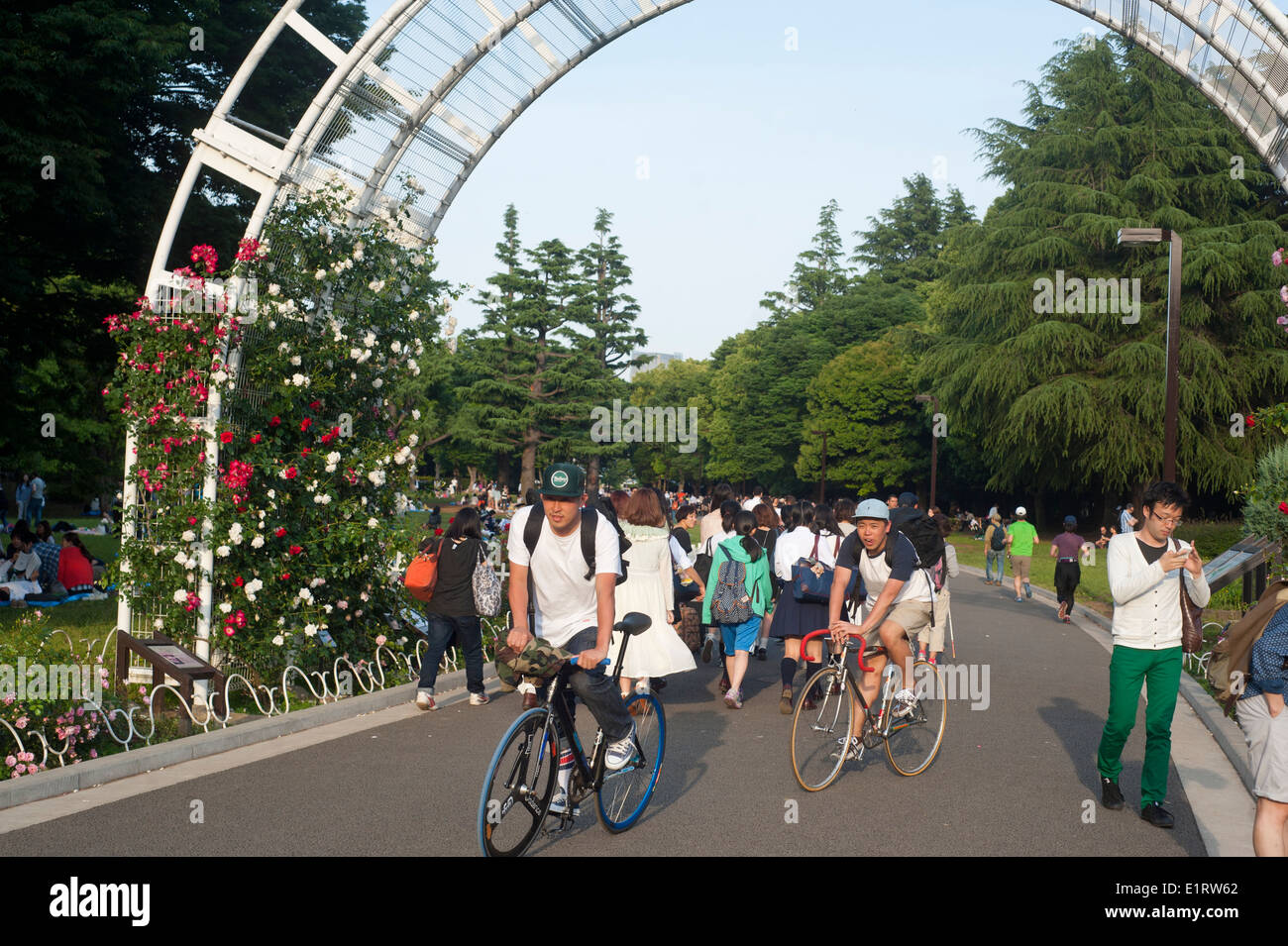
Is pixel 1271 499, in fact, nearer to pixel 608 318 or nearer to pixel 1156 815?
pixel 1156 815

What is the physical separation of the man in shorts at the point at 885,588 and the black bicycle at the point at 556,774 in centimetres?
162

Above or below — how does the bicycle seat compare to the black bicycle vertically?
above

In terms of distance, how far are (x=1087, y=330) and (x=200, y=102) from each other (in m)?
34.2

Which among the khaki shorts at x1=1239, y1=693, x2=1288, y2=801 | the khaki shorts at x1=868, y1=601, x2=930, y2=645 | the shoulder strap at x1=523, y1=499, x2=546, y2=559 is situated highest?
the shoulder strap at x1=523, y1=499, x2=546, y2=559

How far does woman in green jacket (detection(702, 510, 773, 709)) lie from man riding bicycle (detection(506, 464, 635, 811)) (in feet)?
15.0

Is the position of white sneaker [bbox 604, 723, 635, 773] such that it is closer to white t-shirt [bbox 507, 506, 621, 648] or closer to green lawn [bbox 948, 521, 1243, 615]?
white t-shirt [bbox 507, 506, 621, 648]

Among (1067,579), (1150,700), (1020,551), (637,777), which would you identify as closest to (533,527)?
(637,777)

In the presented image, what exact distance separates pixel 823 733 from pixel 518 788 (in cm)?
246

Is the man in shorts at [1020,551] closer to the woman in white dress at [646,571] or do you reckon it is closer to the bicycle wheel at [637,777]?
the woman in white dress at [646,571]

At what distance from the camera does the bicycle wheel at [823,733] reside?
23.5ft

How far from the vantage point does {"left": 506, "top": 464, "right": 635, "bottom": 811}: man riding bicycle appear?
579cm

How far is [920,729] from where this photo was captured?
7945mm

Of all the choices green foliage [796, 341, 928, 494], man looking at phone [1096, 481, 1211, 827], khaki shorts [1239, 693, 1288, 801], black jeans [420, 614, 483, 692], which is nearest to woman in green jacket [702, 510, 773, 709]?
black jeans [420, 614, 483, 692]

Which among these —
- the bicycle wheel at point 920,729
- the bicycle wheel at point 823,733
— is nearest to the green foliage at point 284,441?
the bicycle wheel at point 823,733
